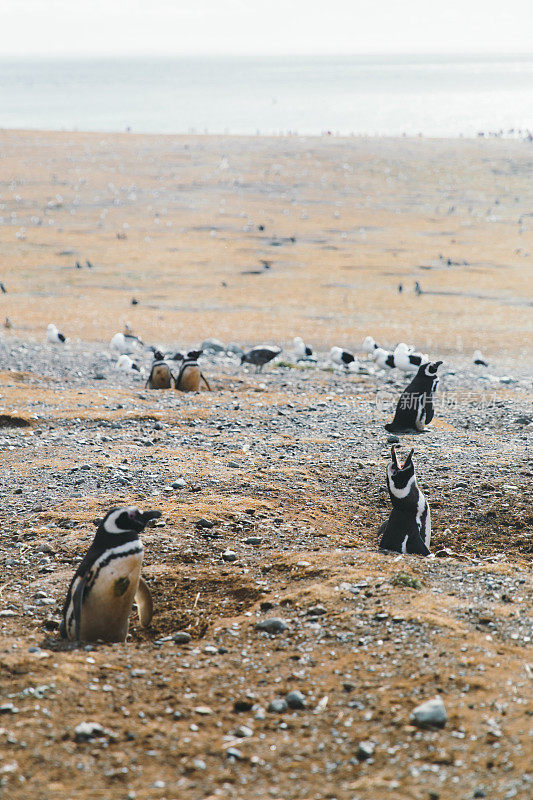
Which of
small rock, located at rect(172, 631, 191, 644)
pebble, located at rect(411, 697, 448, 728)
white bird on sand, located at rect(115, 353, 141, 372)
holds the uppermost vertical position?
white bird on sand, located at rect(115, 353, 141, 372)

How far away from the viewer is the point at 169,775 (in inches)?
124

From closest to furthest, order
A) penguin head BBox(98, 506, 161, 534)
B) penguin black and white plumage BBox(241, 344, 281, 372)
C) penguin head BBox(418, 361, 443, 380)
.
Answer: penguin head BBox(98, 506, 161, 534) → penguin head BBox(418, 361, 443, 380) → penguin black and white plumage BBox(241, 344, 281, 372)

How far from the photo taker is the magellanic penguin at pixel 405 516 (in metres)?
5.69

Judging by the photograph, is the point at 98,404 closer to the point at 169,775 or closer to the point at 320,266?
the point at 169,775

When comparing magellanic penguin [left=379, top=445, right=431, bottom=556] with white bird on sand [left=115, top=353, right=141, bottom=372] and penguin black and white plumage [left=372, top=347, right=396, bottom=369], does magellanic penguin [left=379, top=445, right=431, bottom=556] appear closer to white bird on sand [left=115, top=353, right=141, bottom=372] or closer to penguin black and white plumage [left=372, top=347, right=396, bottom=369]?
penguin black and white plumage [left=372, top=347, right=396, bottom=369]

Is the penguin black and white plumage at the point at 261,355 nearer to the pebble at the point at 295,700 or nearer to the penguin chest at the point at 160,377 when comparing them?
the penguin chest at the point at 160,377

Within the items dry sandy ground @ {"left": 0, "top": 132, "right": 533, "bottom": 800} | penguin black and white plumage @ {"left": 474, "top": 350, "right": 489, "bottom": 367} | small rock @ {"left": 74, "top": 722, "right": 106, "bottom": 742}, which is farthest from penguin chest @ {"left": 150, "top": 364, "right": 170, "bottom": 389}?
small rock @ {"left": 74, "top": 722, "right": 106, "bottom": 742}

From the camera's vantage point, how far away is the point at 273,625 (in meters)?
4.39

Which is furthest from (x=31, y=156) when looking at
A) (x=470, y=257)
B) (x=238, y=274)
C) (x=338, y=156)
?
(x=470, y=257)

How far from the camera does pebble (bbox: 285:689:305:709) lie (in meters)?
3.61

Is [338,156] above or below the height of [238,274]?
above

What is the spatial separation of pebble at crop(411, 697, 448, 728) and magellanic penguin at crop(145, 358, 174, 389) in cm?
950

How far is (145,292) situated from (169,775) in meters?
20.6

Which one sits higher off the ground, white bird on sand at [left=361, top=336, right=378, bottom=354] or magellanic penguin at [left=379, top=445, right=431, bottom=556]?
white bird on sand at [left=361, top=336, right=378, bottom=354]
